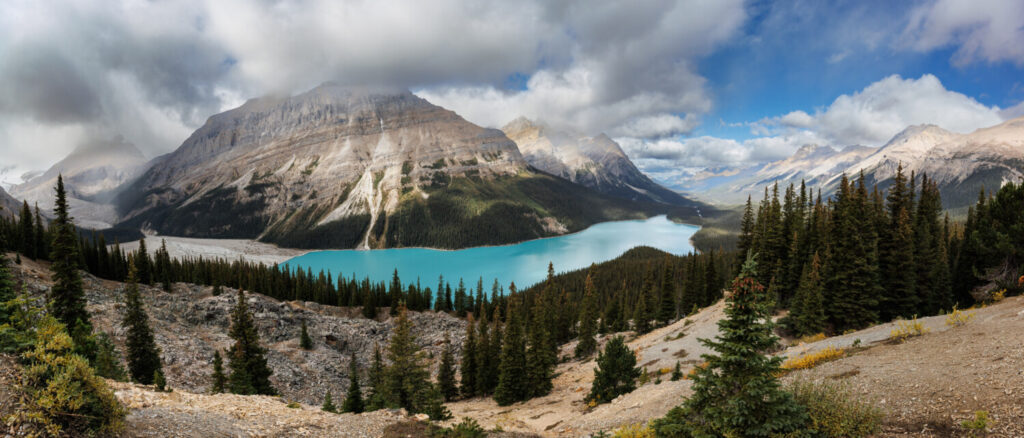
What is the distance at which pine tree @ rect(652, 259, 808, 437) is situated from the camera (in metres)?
10.3

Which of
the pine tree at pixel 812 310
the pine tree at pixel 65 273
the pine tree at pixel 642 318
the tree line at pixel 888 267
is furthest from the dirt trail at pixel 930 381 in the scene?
the pine tree at pixel 642 318

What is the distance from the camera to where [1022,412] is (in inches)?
349

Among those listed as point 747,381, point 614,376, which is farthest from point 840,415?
point 614,376

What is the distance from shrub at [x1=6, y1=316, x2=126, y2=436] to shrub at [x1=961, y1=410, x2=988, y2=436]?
20.1m

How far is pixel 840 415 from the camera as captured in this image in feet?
33.8

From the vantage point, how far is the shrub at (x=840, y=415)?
395 inches

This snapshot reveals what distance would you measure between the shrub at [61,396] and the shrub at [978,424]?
20.1 meters

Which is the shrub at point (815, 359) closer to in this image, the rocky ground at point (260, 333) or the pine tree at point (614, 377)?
the pine tree at point (614, 377)

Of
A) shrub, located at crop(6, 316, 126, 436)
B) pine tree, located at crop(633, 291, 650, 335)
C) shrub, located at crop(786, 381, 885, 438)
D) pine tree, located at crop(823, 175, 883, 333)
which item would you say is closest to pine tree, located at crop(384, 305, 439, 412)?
shrub, located at crop(6, 316, 126, 436)

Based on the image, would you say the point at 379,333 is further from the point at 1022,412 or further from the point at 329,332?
the point at 1022,412

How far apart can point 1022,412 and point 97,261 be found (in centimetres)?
10328

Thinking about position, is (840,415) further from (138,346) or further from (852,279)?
(138,346)

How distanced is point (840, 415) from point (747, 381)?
244 cm

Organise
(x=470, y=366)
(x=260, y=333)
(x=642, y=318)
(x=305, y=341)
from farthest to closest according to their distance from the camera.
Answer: (x=642, y=318) < (x=260, y=333) < (x=305, y=341) < (x=470, y=366)
